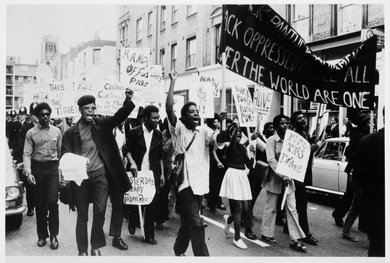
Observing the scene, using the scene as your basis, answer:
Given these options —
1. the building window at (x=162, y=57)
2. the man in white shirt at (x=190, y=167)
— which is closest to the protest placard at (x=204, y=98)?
the man in white shirt at (x=190, y=167)

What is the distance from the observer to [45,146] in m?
5.62

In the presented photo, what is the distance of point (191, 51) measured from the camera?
20469 mm

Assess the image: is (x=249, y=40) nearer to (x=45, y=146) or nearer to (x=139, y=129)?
(x=139, y=129)

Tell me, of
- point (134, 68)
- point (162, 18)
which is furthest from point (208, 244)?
point (162, 18)

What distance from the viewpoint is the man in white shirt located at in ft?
15.3

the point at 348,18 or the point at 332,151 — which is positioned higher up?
the point at 348,18

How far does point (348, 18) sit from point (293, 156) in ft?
26.9

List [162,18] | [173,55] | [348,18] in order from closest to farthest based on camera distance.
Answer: [348,18], [162,18], [173,55]

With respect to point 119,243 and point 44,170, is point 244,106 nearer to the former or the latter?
point 119,243

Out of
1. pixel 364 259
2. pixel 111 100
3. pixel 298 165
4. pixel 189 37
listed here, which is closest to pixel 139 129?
pixel 111 100

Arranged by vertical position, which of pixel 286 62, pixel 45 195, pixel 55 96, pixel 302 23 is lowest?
pixel 45 195

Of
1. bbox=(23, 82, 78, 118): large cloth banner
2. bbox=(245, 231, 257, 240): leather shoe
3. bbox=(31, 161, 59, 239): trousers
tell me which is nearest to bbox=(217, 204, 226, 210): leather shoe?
bbox=(245, 231, 257, 240): leather shoe

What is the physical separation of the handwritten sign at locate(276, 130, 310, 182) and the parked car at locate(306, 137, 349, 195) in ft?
8.62

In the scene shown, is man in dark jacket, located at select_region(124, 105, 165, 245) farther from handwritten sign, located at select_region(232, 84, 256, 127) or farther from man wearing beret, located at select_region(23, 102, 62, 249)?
handwritten sign, located at select_region(232, 84, 256, 127)
